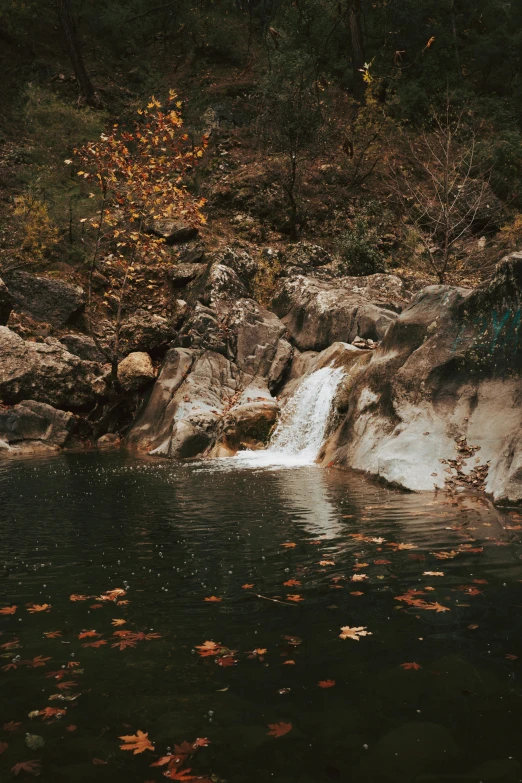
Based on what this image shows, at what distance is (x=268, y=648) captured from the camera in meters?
4.76

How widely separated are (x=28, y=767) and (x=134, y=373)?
20.5 m

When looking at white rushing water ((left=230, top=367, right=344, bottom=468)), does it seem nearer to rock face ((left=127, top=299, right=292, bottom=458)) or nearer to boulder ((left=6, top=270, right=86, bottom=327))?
rock face ((left=127, top=299, right=292, bottom=458))

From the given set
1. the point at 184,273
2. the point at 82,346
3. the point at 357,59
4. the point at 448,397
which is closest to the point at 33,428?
the point at 82,346

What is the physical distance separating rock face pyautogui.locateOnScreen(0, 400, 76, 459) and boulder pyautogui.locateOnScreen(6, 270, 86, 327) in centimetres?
546

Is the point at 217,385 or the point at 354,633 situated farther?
the point at 217,385

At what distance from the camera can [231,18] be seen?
1759 inches

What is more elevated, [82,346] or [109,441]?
[82,346]

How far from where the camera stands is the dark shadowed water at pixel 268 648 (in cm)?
340

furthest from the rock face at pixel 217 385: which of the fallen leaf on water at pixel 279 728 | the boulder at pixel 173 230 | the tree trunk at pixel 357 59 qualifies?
the tree trunk at pixel 357 59

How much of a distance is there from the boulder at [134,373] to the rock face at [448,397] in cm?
993

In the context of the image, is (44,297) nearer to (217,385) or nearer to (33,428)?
(33,428)

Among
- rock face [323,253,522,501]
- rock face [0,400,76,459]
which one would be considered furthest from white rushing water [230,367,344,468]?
rock face [0,400,76,459]

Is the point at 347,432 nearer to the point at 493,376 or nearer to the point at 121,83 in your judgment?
the point at 493,376

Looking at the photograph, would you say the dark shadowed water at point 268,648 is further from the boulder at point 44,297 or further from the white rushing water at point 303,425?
the boulder at point 44,297
